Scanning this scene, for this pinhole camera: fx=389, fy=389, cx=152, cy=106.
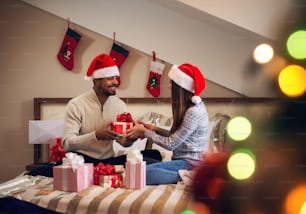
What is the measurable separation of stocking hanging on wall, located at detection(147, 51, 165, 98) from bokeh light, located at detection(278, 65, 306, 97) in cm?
193

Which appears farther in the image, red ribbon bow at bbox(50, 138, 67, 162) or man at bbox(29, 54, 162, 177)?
red ribbon bow at bbox(50, 138, 67, 162)

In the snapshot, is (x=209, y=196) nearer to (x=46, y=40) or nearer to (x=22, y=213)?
(x=22, y=213)

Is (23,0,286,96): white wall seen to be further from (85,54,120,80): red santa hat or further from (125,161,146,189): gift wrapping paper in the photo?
(125,161,146,189): gift wrapping paper

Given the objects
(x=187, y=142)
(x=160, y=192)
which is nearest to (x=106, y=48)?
(x=187, y=142)

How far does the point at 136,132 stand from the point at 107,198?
0.43 meters

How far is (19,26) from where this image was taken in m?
2.46

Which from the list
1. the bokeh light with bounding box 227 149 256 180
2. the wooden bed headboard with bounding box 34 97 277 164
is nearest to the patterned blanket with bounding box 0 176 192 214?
the bokeh light with bounding box 227 149 256 180

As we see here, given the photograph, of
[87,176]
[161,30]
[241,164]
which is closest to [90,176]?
[87,176]

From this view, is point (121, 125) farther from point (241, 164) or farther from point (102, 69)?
point (241, 164)

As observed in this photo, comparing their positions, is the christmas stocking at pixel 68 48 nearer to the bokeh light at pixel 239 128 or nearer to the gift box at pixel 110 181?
the gift box at pixel 110 181

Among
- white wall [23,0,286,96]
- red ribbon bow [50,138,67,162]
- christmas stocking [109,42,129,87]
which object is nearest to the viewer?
red ribbon bow [50,138,67,162]

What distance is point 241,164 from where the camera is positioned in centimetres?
40

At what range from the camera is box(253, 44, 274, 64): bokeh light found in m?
0.38

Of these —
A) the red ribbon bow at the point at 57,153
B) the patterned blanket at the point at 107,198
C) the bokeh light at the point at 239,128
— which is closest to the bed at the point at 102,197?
the patterned blanket at the point at 107,198
